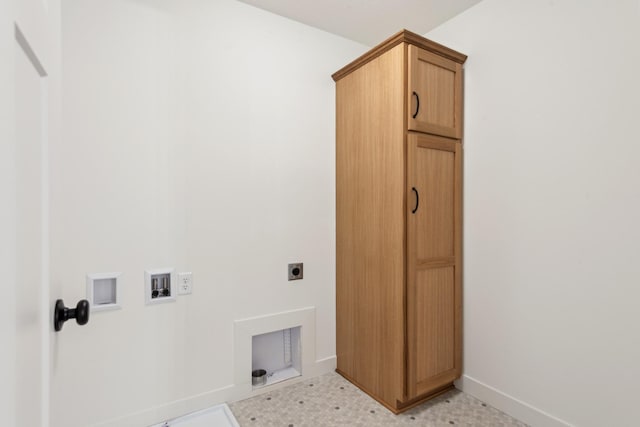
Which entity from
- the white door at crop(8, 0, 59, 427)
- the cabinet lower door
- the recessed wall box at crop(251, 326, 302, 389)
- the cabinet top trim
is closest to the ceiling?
the cabinet top trim

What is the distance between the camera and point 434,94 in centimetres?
183

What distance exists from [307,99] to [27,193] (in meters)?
1.80

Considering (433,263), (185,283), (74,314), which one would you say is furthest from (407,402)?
(74,314)

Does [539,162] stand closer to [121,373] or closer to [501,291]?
[501,291]

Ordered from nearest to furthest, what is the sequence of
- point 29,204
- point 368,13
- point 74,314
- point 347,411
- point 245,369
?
point 29,204, point 74,314, point 347,411, point 245,369, point 368,13

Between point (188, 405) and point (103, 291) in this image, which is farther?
point (188, 405)

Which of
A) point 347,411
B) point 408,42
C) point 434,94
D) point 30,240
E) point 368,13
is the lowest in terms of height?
point 347,411

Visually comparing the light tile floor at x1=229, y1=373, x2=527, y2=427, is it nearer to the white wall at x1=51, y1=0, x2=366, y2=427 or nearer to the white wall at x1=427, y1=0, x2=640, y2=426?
the white wall at x1=427, y1=0, x2=640, y2=426

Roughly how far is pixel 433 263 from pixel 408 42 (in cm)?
123

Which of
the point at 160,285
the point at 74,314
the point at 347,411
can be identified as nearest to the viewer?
the point at 74,314

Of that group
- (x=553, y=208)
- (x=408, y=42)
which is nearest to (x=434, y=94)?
(x=408, y=42)

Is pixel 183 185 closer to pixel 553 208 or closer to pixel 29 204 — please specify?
pixel 29 204

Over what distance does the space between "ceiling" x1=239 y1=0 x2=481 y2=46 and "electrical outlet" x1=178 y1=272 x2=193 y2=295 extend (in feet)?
5.36

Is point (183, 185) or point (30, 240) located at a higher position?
point (183, 185)
